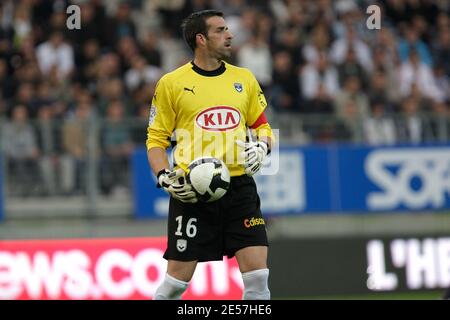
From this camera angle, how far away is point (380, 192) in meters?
16.0

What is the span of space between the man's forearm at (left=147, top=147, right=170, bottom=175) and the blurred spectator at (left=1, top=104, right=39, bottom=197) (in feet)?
20.8

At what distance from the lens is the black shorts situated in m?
8.21

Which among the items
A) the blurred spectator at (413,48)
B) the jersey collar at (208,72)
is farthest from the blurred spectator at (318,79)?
the jersey collar at (208,72)

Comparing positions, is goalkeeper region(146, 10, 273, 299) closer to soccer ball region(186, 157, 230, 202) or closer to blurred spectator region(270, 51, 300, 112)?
soccer ball region(186, 157, 230, 202)

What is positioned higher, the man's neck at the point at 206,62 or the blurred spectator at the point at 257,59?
the blurred spectator at the point at 257,59

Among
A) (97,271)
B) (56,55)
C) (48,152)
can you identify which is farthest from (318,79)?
(97,271)

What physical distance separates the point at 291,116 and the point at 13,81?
384cm

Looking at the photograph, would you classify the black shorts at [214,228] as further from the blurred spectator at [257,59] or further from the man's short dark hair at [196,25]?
the blurred spectator at [257,59]

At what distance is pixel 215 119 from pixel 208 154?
0.86ft

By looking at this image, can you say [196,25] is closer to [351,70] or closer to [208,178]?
[208,178]

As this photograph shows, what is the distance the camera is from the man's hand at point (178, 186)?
317 inches

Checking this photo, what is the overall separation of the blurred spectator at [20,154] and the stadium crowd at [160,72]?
0.01m

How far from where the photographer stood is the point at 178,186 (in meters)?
8.05

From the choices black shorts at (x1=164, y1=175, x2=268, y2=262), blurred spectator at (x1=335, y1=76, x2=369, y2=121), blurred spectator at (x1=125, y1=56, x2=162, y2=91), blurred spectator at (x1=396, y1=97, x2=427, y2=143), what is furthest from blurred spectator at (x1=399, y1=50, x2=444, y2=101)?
black shorts at (x1=164, y1=175, x2=268, y2=262)
